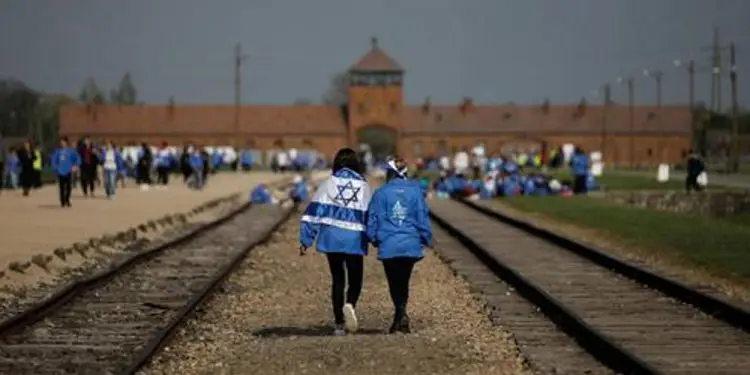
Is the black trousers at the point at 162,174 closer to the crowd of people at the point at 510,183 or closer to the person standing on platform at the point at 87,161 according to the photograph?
the crowd of people at the point at 510,183

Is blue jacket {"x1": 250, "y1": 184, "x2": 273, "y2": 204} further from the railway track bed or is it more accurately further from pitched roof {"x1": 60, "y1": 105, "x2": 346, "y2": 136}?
pitched roof {"x1": 60, "y1": 105, "x2": 346, "y2": 136}

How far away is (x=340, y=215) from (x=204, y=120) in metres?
144

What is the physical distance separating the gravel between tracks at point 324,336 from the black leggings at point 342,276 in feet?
1.00

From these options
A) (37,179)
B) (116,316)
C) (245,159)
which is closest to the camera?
(116,316)

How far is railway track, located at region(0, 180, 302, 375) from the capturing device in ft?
43.9

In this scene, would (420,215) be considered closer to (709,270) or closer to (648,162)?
(709,270)

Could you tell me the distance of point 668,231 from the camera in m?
33.2

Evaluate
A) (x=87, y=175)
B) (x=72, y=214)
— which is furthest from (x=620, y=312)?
(x=87, y=175)

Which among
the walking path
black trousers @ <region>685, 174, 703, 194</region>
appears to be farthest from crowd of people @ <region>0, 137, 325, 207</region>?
black trousers @ <region>685, 174, 703, 194</region>

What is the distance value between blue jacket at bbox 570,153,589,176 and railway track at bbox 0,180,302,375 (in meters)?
26.5

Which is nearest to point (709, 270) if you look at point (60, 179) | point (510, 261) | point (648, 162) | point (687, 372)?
point (510, 261)

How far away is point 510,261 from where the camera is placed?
84.5ft

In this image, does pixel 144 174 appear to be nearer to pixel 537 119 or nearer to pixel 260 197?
pixel 260 197

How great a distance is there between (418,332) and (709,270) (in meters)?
8.97
